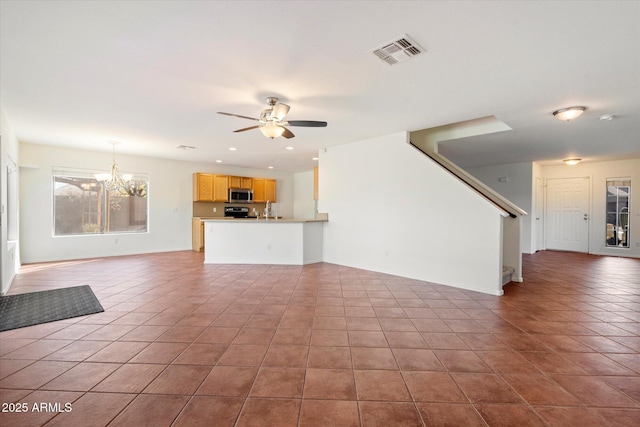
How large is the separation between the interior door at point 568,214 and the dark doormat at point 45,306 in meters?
10.4

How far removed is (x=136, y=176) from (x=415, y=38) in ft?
24.0

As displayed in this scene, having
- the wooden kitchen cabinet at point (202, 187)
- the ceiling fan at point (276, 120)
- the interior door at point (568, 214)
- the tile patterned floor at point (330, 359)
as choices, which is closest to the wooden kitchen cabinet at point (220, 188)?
the wooden kitchen cabinet at point (202, 187)

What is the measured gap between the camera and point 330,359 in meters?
2.25

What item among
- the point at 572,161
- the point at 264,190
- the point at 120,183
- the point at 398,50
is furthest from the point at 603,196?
the point at 120,183

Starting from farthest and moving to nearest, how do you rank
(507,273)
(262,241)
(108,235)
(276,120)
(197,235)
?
(197,235), (108,235), (262,241), (507,273), (276,120)

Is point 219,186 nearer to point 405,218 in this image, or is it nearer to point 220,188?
point 220,188

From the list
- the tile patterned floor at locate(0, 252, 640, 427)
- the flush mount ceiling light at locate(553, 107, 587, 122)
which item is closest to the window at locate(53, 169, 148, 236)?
the tile patterned floor at locate(0, 252, 640, 427)

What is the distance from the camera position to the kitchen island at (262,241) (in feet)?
19.4

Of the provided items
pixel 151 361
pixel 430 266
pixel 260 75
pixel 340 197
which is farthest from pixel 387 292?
pixel 260 75

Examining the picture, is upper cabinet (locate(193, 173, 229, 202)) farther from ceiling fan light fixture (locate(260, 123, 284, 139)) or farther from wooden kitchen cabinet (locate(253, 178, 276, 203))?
Answer: ceiling fan light fixture (locate(260, 123, 284, 139))

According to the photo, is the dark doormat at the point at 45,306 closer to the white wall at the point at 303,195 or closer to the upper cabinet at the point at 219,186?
the upper cabinet at the point at 219,186

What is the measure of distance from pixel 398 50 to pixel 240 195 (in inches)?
283

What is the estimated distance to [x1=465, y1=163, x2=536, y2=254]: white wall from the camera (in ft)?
24.8

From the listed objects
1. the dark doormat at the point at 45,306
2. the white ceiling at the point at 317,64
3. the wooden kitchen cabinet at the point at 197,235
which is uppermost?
the white ceiling at the point at 317,64
